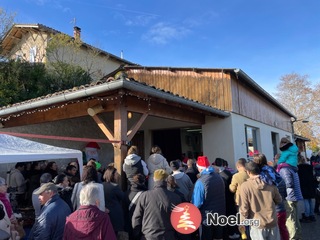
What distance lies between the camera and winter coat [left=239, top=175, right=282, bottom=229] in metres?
3.45

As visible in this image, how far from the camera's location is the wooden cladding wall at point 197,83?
33.0 feet

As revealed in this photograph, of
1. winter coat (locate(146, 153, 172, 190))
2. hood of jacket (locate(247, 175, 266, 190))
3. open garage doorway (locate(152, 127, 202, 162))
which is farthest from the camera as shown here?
open garage doorway (locate(152, 127, 202, 162))

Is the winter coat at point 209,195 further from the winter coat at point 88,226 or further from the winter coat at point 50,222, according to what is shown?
the winter coat at point 50,222

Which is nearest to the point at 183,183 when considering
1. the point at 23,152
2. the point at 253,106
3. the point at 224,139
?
the point at 23,152

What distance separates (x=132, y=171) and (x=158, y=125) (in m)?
5.58

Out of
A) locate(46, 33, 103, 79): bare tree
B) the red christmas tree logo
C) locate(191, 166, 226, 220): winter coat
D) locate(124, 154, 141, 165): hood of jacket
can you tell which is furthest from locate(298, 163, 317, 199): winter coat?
locate(46, 33, 103, 79): bare tree

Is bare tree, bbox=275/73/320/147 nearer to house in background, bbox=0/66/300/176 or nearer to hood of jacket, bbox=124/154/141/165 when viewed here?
house in background, bbox=0/66/300/176

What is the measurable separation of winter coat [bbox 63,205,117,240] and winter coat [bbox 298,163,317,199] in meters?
6.02

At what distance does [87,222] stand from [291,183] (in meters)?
4.08

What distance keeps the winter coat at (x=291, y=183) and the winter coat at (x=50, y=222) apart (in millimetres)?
4029

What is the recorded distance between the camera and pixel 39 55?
16.5m

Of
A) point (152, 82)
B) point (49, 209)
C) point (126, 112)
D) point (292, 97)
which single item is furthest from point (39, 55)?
point (292, 97)

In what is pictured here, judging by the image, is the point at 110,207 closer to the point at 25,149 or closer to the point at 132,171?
the point at 132,171

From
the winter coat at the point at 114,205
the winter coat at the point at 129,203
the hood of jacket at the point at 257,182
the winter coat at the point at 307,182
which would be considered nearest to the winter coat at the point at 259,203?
the hood of jacket at the point at 257,182
